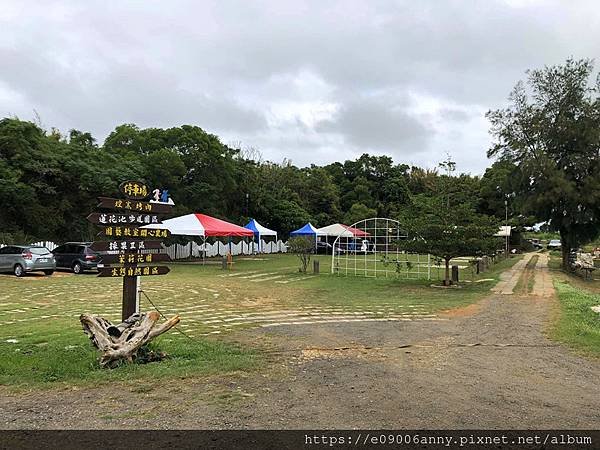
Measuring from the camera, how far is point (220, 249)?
3981 centimetres

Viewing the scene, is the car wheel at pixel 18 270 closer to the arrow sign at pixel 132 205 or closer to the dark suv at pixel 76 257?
the dark suv at pixel 76 257

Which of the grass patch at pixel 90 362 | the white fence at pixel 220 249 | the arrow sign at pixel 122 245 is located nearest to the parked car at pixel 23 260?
the white fence at pixel 220 249

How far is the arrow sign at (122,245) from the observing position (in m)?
7.02

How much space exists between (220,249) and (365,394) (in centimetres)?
3542

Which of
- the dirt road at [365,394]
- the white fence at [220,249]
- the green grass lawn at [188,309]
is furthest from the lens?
the white fence at [220,249]

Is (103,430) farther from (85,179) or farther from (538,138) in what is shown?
(538,138)

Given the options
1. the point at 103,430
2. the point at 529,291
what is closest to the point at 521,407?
the point at 103,430

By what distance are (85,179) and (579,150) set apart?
26.0m

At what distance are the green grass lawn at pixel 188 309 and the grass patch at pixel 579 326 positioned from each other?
2462 mm

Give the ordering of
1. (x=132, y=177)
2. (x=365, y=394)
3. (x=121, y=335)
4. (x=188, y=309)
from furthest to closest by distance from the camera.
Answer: (x=132, y=177) → (x=188, y=309) → (x=121, y=335) → (x=365, y=394)

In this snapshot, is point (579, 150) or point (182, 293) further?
point (579, 150)

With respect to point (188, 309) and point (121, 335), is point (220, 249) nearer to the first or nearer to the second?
point (188, 309)

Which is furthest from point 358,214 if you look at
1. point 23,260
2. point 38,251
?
point 23,260

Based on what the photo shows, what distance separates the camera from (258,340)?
26.0ft
